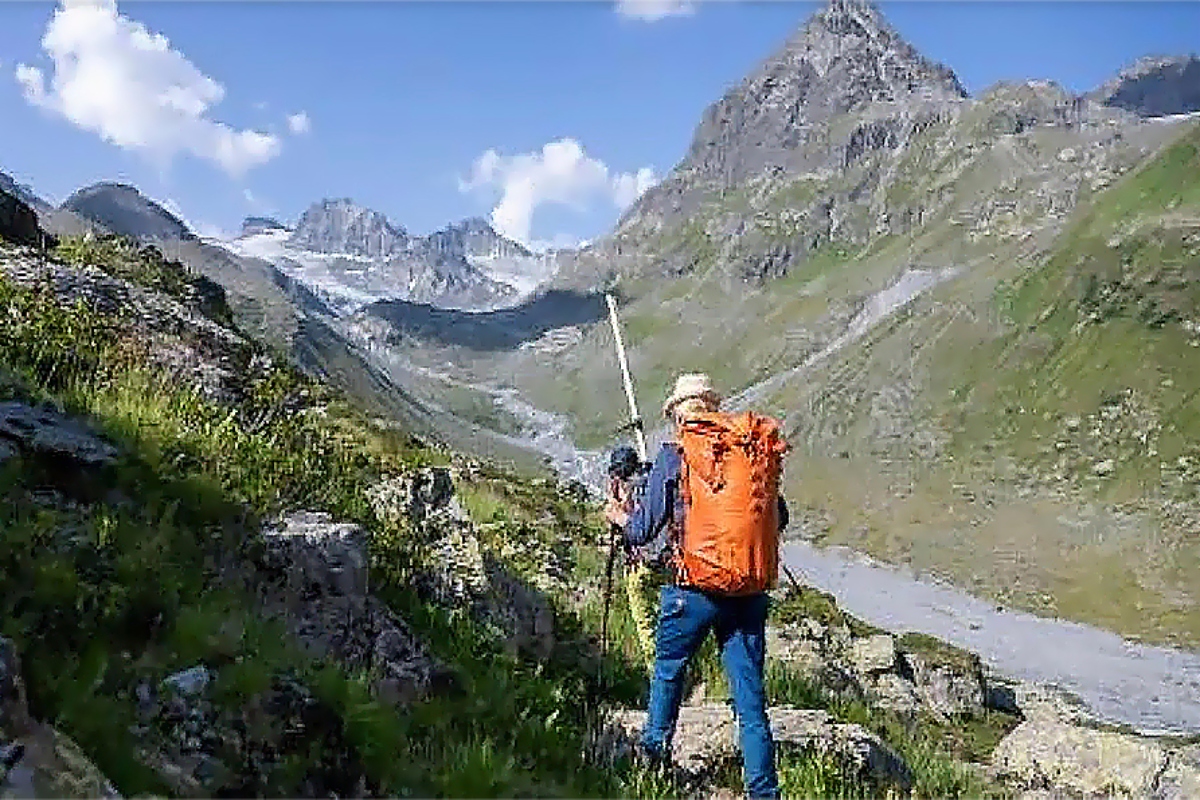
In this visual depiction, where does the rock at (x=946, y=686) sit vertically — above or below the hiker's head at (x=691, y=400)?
below

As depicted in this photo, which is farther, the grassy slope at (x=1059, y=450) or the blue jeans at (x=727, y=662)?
the grassy slope at (x=1059, y=450)

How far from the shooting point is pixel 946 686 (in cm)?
2706

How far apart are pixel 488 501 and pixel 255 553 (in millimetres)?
9298

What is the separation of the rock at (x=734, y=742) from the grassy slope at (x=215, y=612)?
1.01 ft

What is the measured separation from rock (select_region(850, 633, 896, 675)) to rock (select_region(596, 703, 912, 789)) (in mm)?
11041

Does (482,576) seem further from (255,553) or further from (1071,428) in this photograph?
(1071,428)

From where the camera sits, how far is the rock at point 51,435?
9.20m

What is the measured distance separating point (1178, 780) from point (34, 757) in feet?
57.1

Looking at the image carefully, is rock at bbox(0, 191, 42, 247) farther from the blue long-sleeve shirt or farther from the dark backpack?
the blue long-sleeve shirt

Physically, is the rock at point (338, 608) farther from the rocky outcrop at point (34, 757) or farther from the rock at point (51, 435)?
the rocky outcrop at point (34, 757)

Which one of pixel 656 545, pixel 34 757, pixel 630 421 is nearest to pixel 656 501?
pixel 656 545

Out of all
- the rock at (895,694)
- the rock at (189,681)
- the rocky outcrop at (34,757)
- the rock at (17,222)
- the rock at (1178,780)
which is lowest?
the rocky outcrop at (34,757)

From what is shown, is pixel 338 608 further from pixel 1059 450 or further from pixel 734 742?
pixel 1059 450

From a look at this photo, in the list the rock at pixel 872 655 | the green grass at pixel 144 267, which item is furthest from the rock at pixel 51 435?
the rock at pixel 872 655
